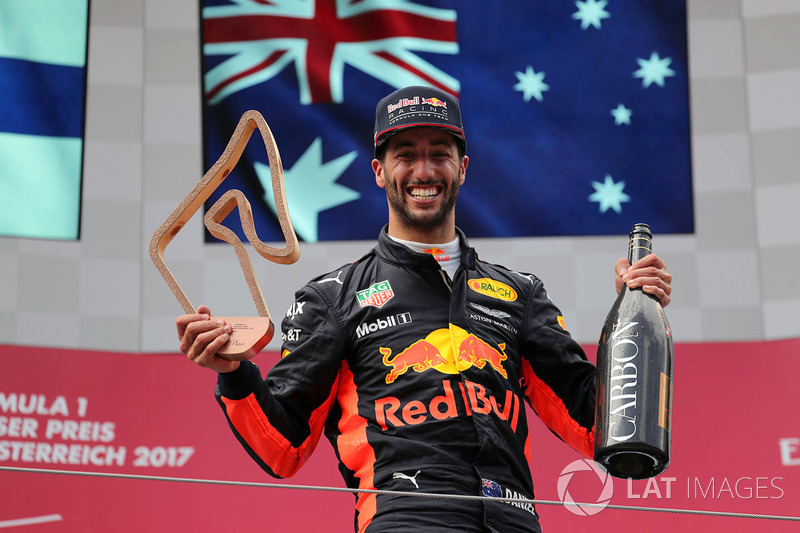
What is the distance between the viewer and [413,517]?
1371 millimetres

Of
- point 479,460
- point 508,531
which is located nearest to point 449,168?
point 479,460

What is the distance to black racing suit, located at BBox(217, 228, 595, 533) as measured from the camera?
1401 mm

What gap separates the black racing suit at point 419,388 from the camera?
1401 mm

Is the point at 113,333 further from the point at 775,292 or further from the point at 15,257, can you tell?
the point at 775,292

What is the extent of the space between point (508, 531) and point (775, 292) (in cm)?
171

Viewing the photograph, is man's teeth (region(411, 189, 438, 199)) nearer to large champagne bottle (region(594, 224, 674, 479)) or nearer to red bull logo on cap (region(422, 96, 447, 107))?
red bull logo on cap (region(422, 96, 447, 107))

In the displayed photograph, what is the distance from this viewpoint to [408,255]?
5.28 feet

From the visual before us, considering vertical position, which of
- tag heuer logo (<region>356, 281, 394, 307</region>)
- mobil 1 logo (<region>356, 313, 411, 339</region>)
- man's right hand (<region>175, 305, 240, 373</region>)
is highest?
tag heuer logo (<region>356, 281, 394, 307</region>)

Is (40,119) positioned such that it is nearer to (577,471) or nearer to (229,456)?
(229,456)

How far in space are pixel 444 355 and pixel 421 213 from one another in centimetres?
25

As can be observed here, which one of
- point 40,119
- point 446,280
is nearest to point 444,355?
point 446,280

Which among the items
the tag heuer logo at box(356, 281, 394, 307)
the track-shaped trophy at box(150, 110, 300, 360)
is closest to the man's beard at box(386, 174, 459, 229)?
the tag heuer logo at box(356, 281, 394, 307)

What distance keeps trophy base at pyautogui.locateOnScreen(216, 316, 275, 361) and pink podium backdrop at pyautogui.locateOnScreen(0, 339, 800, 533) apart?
127cm

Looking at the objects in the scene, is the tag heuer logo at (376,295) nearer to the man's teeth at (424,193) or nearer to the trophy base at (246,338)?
the man's teeth at (424,193)
